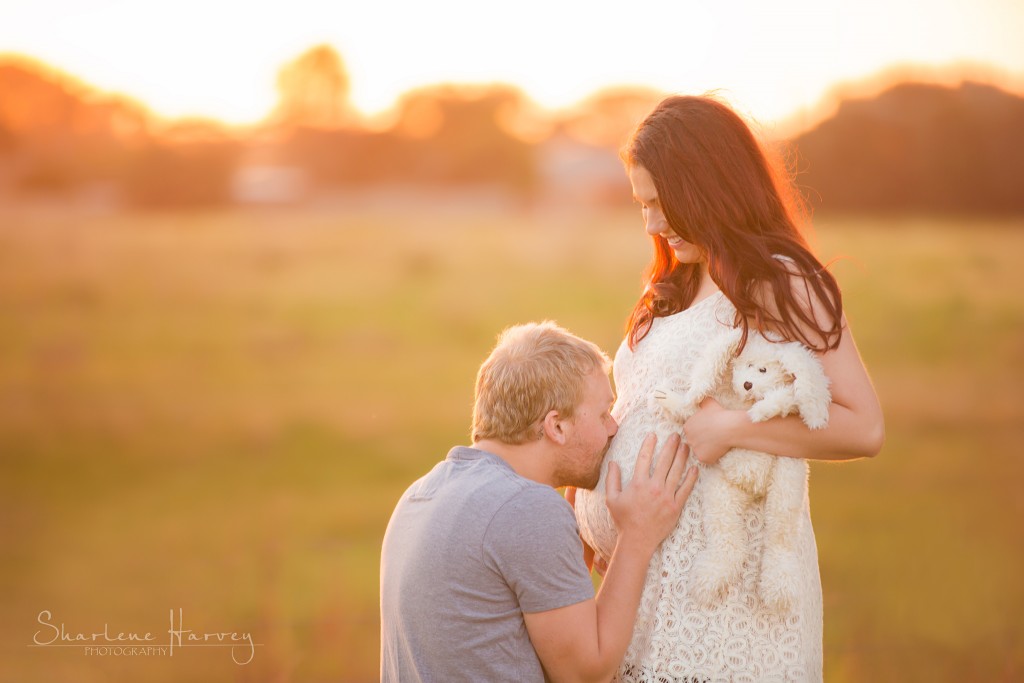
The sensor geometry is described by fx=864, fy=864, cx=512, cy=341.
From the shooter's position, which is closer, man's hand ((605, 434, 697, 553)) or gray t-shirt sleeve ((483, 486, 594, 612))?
gray t-shirt sleeve ((483, 486, 594, 612))

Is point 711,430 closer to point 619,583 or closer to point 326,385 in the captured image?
point 619,583

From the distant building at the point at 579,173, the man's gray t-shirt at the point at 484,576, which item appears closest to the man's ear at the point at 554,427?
the man's gray t-shirt at the point at 484,576

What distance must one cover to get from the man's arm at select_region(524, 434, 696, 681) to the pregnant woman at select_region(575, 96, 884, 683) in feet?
0.20

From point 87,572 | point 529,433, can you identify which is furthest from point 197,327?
point 529,433

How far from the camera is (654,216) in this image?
2.29 metres

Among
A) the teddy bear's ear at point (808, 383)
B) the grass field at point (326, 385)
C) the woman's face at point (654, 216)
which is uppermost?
the woman's face at point (654, 216)

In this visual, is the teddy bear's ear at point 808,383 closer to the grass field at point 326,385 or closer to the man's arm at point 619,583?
the man's arm at point 619,583

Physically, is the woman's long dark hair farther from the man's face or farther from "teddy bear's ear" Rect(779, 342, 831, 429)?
the man's face

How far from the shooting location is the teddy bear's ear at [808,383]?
6.42 ft

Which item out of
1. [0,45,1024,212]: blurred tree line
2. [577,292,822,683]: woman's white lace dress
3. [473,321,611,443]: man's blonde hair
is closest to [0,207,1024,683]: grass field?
[0,45,1024,212]: blurred tree line

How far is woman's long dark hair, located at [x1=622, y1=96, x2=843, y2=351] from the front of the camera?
6.67 feet

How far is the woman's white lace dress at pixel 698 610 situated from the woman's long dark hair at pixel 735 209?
126mm

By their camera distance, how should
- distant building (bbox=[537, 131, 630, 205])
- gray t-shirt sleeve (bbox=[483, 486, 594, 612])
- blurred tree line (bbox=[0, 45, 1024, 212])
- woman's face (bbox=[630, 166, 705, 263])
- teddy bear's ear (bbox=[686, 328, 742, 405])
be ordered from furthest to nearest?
distant building (bbox=[537, 131, 630, 205]) < blurred tree line (bbox=[0, 45, 1024, 212]) < woman's face (bbox=[630, 166, 705, 263]) < teddy bear's ear (bbox=[686, 328, 742, 405]) < gray t-shirt sleeve (bbox=[483, 486, 594, 612])

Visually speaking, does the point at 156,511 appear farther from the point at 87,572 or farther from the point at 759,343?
the point at 759,343
